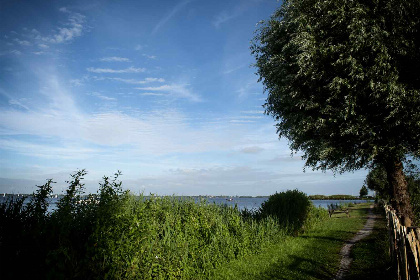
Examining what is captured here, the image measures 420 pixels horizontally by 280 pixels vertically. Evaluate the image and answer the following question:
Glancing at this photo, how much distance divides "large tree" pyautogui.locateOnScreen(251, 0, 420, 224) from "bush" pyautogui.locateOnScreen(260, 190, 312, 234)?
7392mm

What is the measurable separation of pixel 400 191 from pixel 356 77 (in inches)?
261

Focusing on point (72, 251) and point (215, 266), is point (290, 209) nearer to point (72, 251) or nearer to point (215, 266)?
point (215, 266)

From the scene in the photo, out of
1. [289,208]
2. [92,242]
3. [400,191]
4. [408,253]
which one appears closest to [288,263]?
[408,253]

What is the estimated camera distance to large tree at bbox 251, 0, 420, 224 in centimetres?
1071

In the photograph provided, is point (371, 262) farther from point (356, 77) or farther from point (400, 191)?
point (356, 77)

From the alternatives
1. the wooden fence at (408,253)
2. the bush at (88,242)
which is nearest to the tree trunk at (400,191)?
the wooden fence at (408,253)

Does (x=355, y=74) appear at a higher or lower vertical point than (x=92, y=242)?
higher

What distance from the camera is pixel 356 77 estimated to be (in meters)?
11.0

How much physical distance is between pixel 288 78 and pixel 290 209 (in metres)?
11.8

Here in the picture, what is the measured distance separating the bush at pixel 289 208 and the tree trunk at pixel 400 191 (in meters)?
7.22

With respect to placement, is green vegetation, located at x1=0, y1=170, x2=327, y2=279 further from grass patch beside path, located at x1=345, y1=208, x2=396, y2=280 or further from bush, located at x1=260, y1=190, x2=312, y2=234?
bush, located at x1=260, y1=190, x2=312, y2=234

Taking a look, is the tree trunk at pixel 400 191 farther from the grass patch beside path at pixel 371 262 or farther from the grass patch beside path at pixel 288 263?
the grass patch beside path at pixel 288 263

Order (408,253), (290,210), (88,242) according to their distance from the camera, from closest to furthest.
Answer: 1. (88,242)
2. (408,253)
3. (290,210)

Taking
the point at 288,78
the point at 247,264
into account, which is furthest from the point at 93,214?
the point at 288,78
